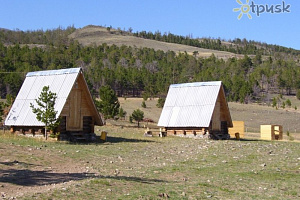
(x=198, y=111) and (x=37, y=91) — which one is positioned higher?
(x=37, y=91)

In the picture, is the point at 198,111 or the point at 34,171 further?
the point at 198,111

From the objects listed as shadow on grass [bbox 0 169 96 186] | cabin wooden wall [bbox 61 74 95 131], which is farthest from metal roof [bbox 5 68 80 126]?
shadow on grass [bbox 0 169 96 186]

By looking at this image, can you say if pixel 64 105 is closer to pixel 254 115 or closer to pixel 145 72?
pixel 254 115

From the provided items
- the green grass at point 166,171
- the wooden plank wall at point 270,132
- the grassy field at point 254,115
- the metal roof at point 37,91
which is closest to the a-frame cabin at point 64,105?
the metal roof at point 37,91

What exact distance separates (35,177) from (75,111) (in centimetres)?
1692

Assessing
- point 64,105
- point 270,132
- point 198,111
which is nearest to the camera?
point 64,105

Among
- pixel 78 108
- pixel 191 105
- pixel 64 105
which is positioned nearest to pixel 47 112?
pixel 64 105

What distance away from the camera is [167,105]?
43156 millimetres

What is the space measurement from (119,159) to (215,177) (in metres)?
6.10

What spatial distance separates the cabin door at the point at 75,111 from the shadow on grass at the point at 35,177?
15.0 m

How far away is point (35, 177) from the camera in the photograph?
51.8 ft

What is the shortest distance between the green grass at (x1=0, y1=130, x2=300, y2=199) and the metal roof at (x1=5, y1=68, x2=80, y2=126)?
600cm

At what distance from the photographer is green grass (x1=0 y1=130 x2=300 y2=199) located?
44.8ft

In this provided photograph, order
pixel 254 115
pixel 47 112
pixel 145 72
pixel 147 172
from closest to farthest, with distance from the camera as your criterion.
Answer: pixel 147 172, pixel 47 112, pixel 254 115, pixel 145 72
